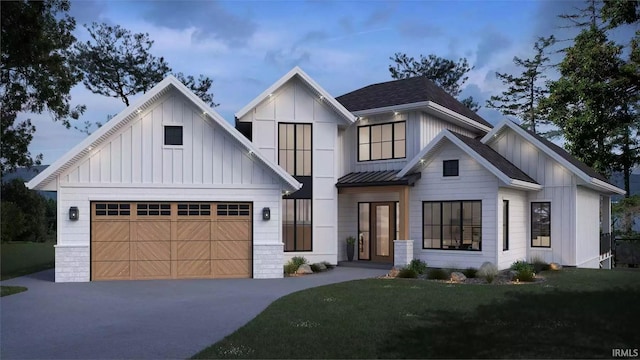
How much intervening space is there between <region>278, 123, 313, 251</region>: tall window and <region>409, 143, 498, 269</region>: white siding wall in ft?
12.2

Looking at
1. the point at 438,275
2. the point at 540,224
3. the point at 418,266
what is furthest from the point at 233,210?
the point at 540,224

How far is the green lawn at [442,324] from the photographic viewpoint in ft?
23.7

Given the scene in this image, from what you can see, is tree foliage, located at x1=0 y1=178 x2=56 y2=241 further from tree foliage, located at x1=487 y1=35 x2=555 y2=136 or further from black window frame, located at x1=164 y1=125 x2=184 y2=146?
tree foliage, located at x1=487 y1=35 x2=555 y2=136

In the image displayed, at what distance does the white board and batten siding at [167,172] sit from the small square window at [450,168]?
228 inches

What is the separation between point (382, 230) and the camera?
Answer: 20953mm

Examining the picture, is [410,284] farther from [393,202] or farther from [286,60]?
[286,60]

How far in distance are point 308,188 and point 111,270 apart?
7.38 metres

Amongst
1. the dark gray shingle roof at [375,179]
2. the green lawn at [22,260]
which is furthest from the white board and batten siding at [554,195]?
the green lawn at [22,260]

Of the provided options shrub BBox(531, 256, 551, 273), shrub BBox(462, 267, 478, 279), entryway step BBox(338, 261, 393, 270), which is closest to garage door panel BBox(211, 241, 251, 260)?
entryway step BBox(338, 261, 393, 270)

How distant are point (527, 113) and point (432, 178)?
2434 centimetres

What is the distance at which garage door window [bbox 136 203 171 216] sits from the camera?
16000 mm

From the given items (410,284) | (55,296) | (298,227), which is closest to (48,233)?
(298,227)

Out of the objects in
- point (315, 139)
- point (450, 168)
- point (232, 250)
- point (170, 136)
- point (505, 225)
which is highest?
point (315, 139)

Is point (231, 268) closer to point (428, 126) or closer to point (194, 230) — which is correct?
point (194, 230)
